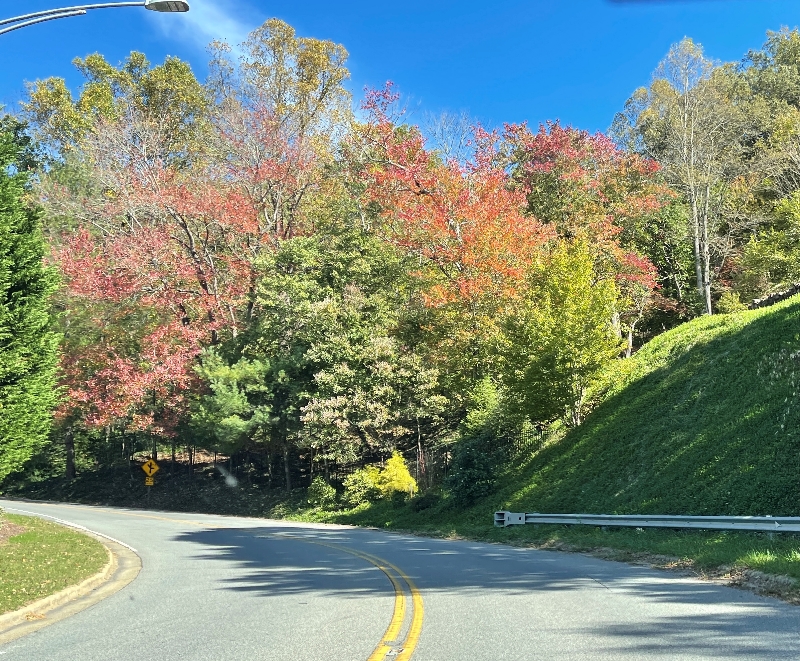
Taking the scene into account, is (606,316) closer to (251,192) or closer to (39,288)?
(39,288)

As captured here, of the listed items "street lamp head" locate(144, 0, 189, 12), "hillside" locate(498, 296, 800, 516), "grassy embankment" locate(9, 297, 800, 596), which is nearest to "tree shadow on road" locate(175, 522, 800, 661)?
"grassy embankment" locate(9, 297, 800, 596)

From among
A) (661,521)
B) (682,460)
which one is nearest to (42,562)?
(661,521)

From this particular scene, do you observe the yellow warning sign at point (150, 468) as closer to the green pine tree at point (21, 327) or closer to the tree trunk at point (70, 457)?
the tree trunk at point (70, 457)

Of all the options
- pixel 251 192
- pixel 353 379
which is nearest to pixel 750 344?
pixel 353 379

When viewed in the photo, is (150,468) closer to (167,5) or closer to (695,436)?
(695,436)

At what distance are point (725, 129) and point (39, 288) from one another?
34.4m

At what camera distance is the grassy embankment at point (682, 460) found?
40.4 feet

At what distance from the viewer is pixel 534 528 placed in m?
17.8

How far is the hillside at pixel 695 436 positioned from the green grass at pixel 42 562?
1193 cm

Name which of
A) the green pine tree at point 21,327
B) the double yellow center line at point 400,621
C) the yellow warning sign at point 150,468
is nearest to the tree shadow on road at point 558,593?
the double yellow center line at point 400,621

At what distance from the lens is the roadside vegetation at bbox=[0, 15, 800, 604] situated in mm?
17781

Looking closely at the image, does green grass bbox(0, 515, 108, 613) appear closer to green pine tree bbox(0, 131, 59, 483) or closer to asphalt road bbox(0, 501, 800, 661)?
asphalt road bbox(0, 501, 800, 661)

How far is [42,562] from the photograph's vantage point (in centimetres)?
1313

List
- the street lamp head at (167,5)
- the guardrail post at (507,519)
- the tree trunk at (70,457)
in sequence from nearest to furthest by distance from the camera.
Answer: the street lamp head at (167,5)
the guardrail post at (507,519)
the tree trunk at (70,457)
